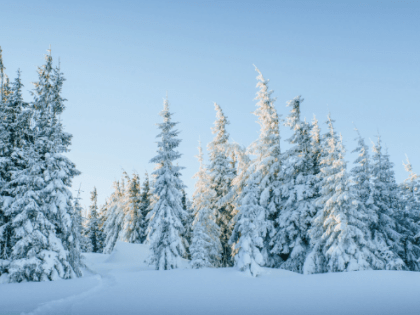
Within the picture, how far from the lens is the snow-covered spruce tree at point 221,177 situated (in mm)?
27188

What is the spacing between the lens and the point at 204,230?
81.0 feet

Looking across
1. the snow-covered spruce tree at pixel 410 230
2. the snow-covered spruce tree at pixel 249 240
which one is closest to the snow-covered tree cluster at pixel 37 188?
the snow-covered spruce tree at pixel 249 240

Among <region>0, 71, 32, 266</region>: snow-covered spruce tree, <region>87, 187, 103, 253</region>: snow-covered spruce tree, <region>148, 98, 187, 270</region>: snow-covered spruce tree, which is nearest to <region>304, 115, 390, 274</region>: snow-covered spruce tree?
<region>148, 98, 187, 270</region>: snow-covered spruce tree

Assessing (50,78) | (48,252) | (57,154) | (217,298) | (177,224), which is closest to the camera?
(217,298)

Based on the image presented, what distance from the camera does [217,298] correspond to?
31.4ft

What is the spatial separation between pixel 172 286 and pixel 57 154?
11.4 metres

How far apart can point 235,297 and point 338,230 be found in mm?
12005

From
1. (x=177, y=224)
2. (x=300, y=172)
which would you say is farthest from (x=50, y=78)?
(x=300, y=172)

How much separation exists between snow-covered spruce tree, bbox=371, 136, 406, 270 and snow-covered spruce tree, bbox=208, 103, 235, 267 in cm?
1294

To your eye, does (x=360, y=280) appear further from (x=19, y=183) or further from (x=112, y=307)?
(x=19, y=183)

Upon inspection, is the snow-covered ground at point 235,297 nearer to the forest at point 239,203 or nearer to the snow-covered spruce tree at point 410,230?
the forest at point 239,203

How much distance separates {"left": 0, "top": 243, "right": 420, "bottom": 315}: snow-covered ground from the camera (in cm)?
790

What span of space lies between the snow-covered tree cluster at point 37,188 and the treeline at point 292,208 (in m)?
6.83

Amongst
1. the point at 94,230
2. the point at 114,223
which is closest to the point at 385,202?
the point at 114,223
